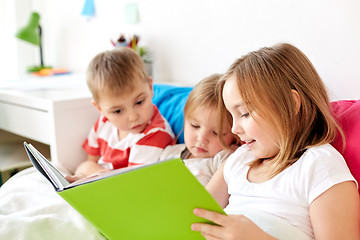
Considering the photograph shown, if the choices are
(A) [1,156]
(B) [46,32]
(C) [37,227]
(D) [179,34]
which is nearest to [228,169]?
(C) [37,227]

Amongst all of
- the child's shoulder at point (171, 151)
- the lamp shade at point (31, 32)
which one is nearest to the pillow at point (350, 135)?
the child's shoulder at point (171, 151)

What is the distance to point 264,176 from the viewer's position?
104cm

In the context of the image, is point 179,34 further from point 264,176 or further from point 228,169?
point 264,176

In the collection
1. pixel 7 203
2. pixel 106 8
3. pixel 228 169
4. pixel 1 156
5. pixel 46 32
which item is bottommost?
pixel 1 156

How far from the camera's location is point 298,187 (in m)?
0.94

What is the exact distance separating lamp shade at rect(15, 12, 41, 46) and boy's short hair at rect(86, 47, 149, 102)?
3.57ft

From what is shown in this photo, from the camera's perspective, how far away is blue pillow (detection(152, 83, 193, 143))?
1.57 m

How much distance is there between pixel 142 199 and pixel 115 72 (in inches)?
27.8

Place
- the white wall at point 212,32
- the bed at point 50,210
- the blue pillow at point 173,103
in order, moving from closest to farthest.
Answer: the bed at point 50,210, the white wall at point 212,32, the blue pillow at point 173,103

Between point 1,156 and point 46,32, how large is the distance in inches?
43.0

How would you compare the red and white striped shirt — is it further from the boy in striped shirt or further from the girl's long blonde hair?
the girl's long blonde hair

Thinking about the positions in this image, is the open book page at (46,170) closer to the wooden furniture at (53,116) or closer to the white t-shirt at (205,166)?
the white t-shirt at (205,166)

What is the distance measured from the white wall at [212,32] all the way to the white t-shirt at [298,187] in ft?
1.40

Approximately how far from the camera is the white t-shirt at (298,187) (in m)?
0.89
